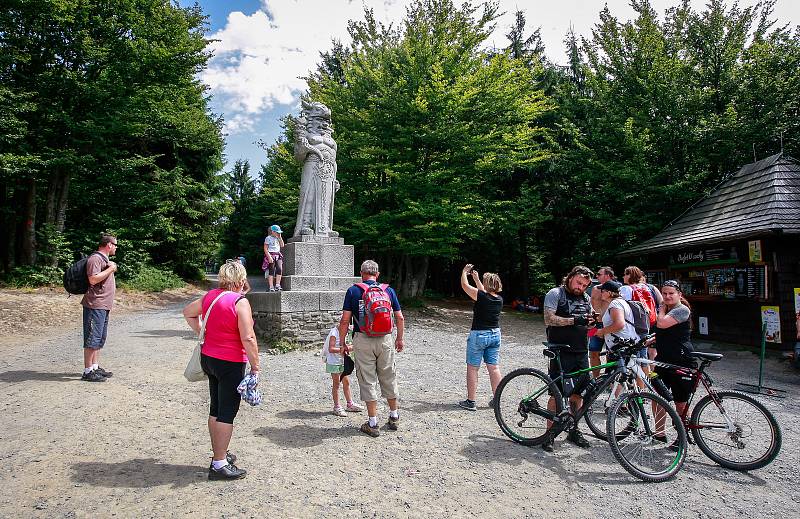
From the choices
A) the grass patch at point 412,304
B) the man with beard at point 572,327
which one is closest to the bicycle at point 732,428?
the man with beard at point 572,327

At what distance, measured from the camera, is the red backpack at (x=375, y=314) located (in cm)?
462

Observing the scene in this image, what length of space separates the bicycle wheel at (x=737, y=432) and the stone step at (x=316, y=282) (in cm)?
641

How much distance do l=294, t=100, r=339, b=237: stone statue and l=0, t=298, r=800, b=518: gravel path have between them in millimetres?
4392

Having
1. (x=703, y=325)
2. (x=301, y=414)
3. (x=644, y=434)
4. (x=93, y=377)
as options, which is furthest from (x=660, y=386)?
(x=703, y=325)

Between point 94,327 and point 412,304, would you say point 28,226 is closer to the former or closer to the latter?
point 412,304

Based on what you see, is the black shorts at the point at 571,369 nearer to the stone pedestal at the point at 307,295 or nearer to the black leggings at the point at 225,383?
the black leggings at the point at 225,383

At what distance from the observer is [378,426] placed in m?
4.92

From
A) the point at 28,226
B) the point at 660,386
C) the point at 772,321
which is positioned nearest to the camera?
the point at 660,386

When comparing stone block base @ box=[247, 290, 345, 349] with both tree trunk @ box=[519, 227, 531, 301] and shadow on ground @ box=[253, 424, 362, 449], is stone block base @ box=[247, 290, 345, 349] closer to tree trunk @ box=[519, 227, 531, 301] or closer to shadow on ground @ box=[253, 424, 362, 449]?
shadow on ground @ box=[253, 424, 362, 449]

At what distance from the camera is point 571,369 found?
182 inches

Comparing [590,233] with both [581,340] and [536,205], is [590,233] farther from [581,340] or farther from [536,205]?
[581,340]

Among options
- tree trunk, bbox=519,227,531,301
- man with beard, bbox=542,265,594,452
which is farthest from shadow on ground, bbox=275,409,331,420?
tree trunk, bbox=519,227,531,301

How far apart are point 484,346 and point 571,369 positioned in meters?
1.11

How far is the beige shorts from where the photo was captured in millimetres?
4702
